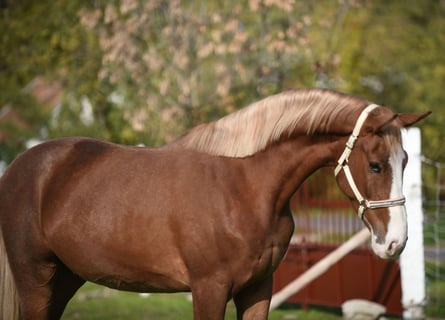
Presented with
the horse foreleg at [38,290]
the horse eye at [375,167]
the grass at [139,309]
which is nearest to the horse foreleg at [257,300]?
the horse eye at [375,167]

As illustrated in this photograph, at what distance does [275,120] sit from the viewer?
404 cm

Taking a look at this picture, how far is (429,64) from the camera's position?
941 inches

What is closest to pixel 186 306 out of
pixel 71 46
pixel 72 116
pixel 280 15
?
pixel 280 15

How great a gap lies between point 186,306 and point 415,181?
3.21 m

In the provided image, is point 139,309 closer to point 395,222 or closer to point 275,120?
point 275,120

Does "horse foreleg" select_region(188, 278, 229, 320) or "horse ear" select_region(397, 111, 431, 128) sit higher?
"horse ear" select_region(397, 111, 431, 128)

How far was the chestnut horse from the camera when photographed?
150 inches

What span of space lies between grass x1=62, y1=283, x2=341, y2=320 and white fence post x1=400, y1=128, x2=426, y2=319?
2.87 ft

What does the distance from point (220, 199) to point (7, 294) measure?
1798 mm

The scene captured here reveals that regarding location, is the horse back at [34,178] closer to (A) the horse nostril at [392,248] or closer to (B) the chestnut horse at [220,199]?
(B) the chestnut horse at [220,199]

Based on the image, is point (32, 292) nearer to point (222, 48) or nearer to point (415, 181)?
point (415, 181)

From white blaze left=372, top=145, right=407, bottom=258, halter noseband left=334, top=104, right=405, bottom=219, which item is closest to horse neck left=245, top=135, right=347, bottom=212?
halter noseband left=334, top=104, right=405, bottom=219

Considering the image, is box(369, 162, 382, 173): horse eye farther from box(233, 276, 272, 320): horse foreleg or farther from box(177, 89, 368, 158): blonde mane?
box(233, 276, 272, 320): horse foreleg

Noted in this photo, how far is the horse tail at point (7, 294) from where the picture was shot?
4668mm
